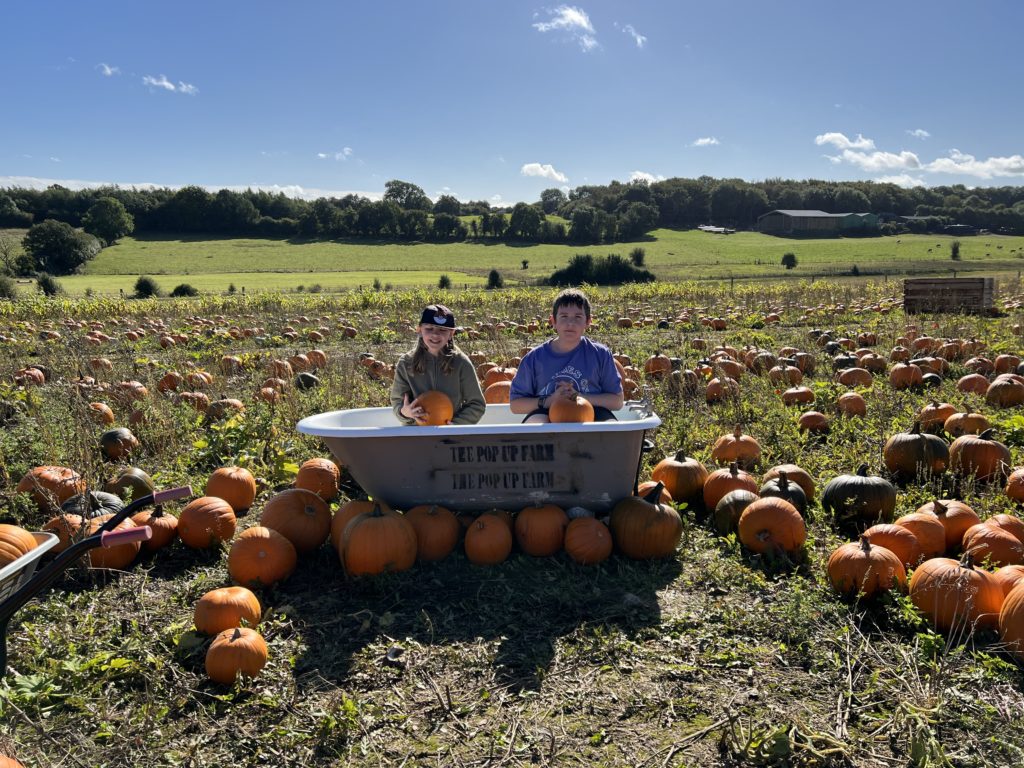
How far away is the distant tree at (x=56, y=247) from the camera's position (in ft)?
162

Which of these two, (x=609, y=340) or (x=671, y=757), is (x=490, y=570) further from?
(x=609, y=340)

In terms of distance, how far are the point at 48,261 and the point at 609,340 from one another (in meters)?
52.0

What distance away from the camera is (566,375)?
4.49 metres

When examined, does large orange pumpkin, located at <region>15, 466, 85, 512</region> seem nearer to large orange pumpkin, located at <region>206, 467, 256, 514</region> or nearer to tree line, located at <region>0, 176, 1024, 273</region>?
large orange pumpkin, located at <region>206, 467, 256, 514</region>

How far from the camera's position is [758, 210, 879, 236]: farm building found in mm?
86250

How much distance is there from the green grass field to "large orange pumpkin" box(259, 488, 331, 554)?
3117cm

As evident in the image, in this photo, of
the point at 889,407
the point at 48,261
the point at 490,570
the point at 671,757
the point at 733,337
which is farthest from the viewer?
the point at 48,261

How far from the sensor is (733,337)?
39.8ft

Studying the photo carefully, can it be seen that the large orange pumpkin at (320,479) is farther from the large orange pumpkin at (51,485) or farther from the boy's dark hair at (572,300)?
the boy's dark hair at (572,300)

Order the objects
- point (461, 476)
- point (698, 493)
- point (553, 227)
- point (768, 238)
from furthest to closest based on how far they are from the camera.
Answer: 1. point (768, 238)
2. point (553, 227)
3. point (698, 493)
4. point (461, 476)

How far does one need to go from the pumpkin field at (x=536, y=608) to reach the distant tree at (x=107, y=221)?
73145 mm

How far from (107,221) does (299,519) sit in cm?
7797

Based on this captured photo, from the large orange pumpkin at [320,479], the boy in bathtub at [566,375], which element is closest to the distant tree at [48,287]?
the large orange pumpkin at [320,479]

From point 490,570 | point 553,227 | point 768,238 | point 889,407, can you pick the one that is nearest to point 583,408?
point 490,570
